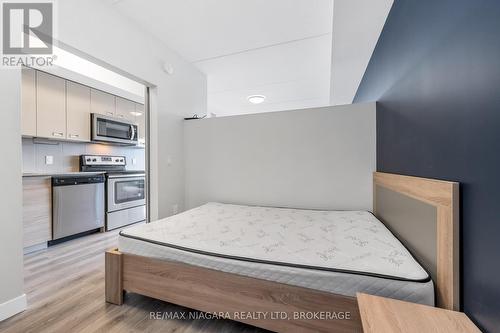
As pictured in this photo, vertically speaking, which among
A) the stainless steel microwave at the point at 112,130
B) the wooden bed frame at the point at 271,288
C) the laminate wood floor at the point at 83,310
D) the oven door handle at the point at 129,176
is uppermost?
the stainless steel microwave at the point at 112,130

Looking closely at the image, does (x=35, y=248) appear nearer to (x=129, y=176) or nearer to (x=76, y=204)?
(x=76, y=204)

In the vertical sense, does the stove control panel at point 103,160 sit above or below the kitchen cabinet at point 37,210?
above

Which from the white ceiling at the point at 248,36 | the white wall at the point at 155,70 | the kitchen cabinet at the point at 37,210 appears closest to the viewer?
the white wall at the point at 155,70

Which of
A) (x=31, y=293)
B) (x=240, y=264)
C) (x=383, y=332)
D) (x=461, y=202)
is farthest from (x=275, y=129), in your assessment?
(x=31, y=293)

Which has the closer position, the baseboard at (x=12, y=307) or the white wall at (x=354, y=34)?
the baseboard at (x=12, y=307)

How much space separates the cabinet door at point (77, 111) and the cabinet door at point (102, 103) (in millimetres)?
72

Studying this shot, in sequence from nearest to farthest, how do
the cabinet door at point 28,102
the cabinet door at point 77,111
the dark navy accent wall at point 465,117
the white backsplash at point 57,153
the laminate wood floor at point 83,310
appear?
the dark navy accent wall at point 465,117, the laminate wood floor at point 83,310, the cabinet door at point 28,102, the white backsplash at point 57,153, the cabinet door at point 77,111

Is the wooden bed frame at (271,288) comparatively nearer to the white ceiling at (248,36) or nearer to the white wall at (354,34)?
the white wall at (354,34)

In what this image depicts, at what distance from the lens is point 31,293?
1.75 metres

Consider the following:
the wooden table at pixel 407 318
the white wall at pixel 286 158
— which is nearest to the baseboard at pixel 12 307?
the white wall at pixel 286 158

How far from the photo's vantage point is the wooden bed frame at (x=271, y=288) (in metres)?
0.92

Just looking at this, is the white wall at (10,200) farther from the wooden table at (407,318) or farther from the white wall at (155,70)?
the wooden table at (407,318)

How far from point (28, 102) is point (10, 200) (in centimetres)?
195

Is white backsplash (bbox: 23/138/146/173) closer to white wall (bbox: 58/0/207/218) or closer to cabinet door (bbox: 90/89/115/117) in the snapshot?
cabinet door (bbox: 90/89/115/117)
